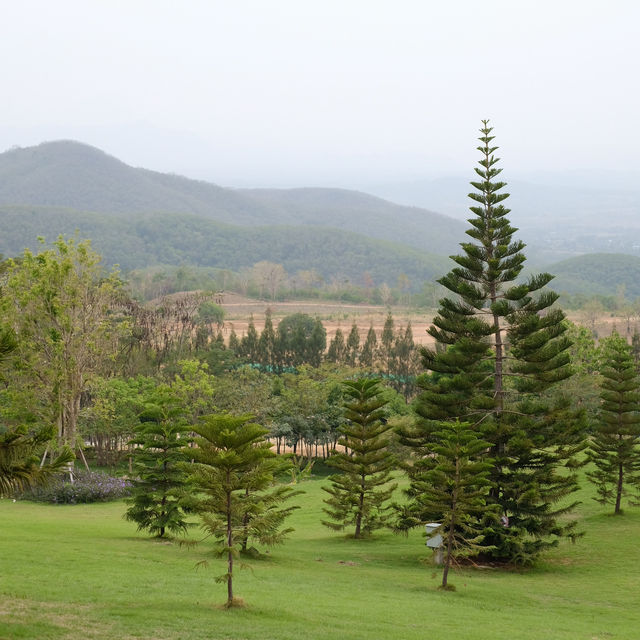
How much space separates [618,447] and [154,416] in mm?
15015

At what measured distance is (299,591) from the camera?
15438mm

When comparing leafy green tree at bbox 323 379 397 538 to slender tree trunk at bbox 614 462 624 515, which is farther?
slender tree trunk at bbox 614 462 624 515

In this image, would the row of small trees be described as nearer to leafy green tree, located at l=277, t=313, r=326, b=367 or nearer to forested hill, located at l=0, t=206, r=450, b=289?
leafy green tree, located at l=277, t=313, r=326, b=367

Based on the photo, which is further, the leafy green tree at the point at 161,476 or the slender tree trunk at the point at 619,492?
the slender tree trunk at the point at 619,492

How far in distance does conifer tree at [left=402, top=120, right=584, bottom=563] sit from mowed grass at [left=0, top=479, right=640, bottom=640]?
155 centimetres

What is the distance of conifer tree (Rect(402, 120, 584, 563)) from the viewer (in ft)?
71.7

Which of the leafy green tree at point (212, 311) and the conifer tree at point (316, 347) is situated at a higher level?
the leafy green tree at point (212, 311)

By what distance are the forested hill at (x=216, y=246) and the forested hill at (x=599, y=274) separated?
24.6 metres

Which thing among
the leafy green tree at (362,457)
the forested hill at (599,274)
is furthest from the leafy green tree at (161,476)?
the forested hill at (599,274)

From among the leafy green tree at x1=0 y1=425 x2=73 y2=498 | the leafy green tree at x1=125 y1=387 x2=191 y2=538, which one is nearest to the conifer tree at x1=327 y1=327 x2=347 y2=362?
the leafy green tree at x1=125 y1=387 x2=191 y2=538

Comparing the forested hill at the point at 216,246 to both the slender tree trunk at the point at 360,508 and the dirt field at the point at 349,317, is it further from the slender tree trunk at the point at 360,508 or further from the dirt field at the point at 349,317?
the slender tree trunk at the point at 360,508

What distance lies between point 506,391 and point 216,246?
171 meters

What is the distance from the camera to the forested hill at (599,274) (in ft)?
531

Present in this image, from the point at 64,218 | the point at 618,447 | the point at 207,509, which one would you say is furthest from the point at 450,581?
the point at 64,218
